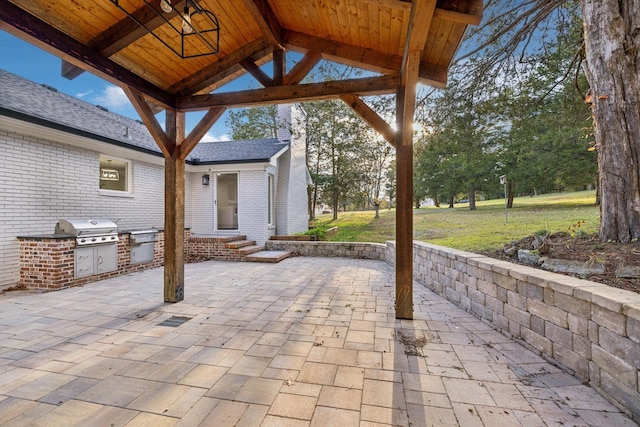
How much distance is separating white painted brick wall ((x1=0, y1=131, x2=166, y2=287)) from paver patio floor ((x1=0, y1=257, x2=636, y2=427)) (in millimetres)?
1447

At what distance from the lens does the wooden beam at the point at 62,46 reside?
2334 millimetres

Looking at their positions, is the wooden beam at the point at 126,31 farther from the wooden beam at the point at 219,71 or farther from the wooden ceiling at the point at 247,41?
the wooden beam at the point at 219,71

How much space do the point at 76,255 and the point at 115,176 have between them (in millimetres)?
Result: 2583

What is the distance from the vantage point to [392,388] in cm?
212

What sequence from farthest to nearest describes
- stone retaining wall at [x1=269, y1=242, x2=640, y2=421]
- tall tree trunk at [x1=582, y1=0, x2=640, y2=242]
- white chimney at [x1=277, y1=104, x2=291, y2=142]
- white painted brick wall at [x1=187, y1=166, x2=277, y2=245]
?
white chimney at [x1=277, y1=104, x2=291, y2=142] → white painted brick wall at [x1=187, y1=166, x2=277, y2=245] → tall tree trunk at [x1=582, y1=0, x2=640, y2=242] → stone retaining wall at [x1=269, y1=242, x2=640, y2=421]

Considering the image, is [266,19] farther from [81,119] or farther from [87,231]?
[81,119]

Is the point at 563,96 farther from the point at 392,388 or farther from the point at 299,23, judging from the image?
the point at 392,388

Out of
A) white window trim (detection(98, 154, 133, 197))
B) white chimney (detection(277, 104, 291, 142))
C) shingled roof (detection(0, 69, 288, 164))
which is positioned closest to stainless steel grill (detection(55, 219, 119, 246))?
white window trim (detection(98, 154, 133, 197))

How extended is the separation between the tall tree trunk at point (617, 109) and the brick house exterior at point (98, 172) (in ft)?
23.6

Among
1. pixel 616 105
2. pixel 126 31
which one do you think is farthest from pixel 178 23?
pixel 616 105

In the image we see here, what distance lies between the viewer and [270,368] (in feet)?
7.84

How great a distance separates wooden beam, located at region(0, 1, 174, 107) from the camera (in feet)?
7.66

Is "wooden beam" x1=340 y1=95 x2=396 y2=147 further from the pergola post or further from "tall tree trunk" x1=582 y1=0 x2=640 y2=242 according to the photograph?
"tall tree trunk" x1=582 y1=0 x2=640 y2=242

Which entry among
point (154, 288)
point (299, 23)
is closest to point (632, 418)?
point (299, 23)
